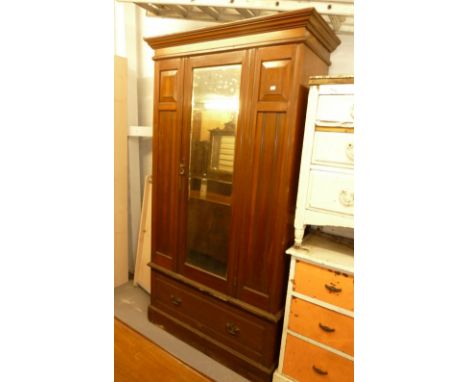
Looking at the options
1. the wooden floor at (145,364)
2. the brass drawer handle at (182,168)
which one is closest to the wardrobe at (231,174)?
the brass drawer handle at (182,168)

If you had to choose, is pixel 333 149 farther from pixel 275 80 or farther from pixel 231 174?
pixel 231 174

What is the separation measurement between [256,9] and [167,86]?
2.44 ft

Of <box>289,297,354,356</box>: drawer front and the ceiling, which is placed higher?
the ceiling

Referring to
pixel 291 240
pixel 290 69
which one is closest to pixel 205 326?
pixel 291 240

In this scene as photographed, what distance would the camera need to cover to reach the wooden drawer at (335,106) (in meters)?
1.36

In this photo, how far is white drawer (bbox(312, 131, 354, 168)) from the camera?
1.39m

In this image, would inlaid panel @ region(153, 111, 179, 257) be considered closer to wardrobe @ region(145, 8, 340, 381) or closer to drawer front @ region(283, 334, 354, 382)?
wardrobe @ region(145, 8, 340, 381)

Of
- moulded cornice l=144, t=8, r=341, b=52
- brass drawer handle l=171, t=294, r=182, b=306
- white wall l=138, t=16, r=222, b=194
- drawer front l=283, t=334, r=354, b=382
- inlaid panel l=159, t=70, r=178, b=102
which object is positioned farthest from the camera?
white wall l=138, t=16, r=222, b=194

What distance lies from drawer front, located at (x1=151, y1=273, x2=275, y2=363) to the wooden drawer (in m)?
1.20

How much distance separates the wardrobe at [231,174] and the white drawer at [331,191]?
0.38 feet

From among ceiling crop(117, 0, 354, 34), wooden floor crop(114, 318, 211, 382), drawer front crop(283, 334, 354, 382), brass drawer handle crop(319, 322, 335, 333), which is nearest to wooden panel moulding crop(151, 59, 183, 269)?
ceiling crop(117, 0, 354, 34)

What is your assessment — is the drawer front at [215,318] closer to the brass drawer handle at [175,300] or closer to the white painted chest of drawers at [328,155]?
the brass drawer handle at [175,300]

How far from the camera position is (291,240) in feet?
5.47

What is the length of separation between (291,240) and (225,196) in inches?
19.4
